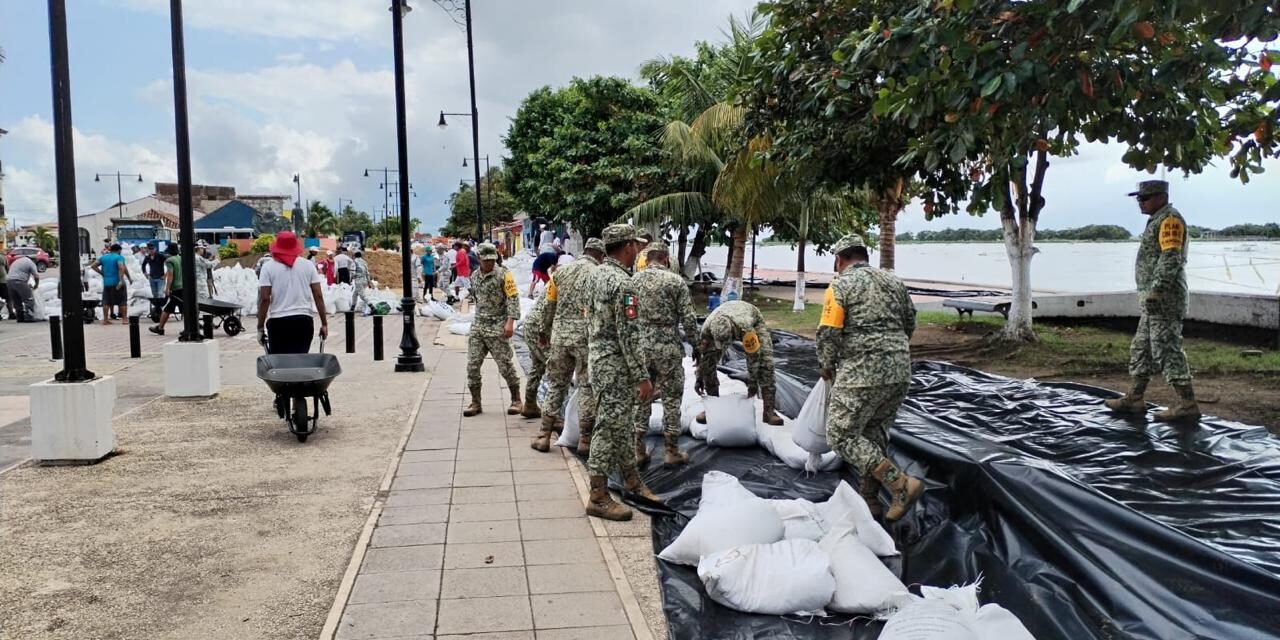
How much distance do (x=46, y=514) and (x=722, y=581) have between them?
156 inches

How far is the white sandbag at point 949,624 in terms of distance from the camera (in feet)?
9.25

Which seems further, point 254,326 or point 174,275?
point 254,326

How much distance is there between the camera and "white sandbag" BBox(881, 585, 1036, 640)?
282cm

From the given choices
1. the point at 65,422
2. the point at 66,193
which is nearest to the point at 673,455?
the point at 65,422

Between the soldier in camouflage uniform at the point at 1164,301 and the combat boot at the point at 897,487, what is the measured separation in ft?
9.03

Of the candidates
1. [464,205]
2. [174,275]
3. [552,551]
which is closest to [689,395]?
[552,551]

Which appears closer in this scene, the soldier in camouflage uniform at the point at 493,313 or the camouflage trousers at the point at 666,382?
the camouflage trousers at the point at 666,382

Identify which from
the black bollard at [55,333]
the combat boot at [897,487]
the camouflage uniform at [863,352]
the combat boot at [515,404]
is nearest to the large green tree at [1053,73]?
the camouflage uniform at [863,352]

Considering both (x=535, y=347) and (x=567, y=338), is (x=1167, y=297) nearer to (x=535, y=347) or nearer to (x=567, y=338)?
(x=567, y=338)

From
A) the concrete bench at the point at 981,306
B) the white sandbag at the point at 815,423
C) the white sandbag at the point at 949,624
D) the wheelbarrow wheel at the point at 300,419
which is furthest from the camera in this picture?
the concrete bench at the point at 981,306

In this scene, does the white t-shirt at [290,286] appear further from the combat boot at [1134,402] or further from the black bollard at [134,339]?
the combat boot at [1134,402]

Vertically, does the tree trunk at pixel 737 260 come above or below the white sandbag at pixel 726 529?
above

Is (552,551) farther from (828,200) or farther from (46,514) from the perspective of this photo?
(828,200)

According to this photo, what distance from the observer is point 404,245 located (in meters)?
11.4
